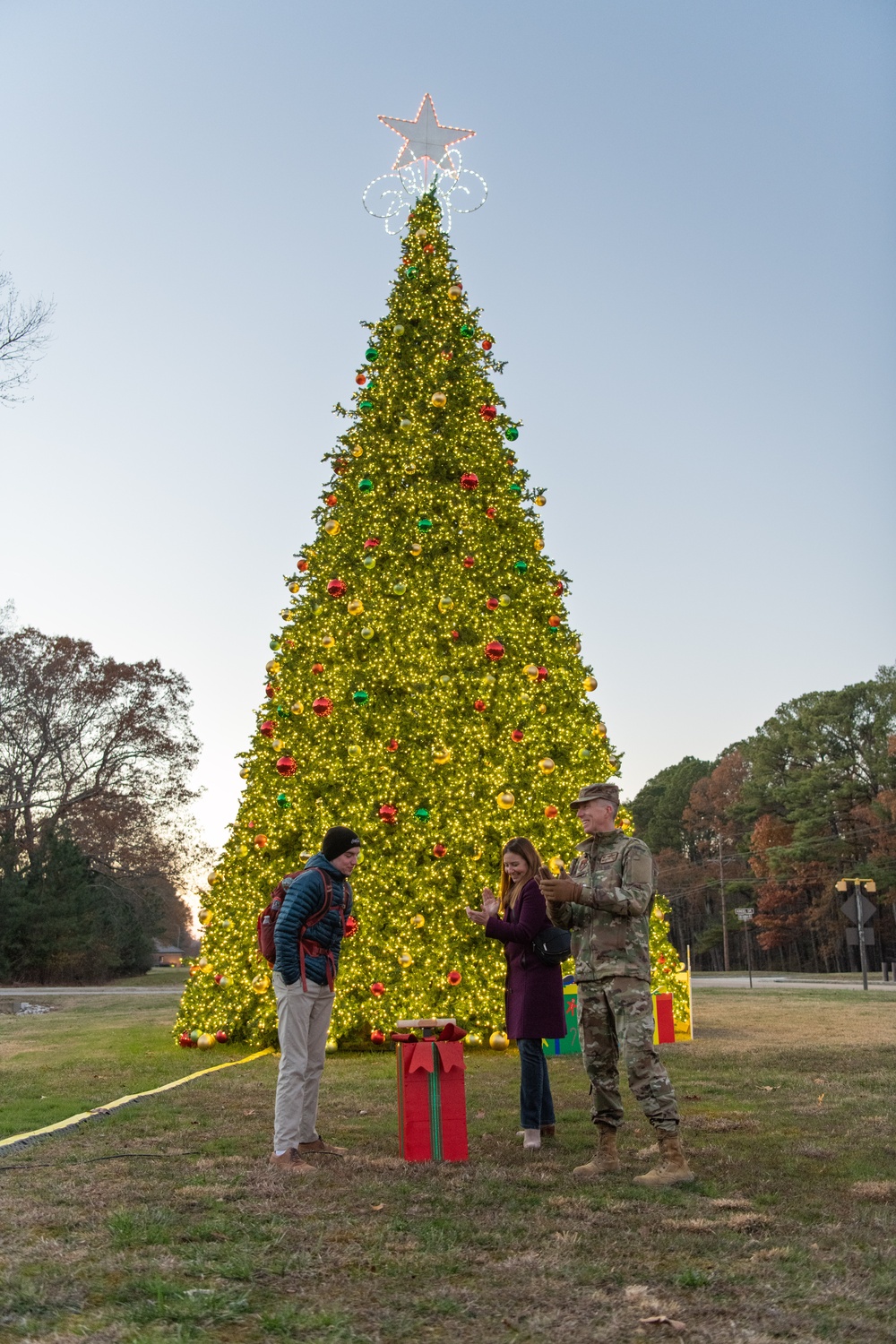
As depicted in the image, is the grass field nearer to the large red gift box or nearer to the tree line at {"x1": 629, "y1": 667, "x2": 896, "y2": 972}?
the large red gift box

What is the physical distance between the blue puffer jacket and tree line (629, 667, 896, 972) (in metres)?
45.7

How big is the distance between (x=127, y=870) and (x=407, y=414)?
94.1 ft

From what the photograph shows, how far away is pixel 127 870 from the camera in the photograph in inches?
1473

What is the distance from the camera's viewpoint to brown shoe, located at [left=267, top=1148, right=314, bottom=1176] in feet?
16.9

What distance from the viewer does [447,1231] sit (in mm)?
4000

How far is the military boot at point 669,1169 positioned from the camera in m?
4.81

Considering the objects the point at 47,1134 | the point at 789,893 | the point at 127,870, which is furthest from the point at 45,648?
the point at 789,893

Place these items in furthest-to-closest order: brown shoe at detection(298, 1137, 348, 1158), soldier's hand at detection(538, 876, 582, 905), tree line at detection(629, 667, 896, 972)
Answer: tree line at detection(629, 667, 896, 972) < brown shoe at detection(298, 1137, 348, 1158) < soldier's hand at detection(538, 876, 582, 905)

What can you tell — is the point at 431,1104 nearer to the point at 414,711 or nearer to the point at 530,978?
the point at 530,978

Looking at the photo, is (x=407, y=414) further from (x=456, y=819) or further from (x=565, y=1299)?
(x=565, y=1299)

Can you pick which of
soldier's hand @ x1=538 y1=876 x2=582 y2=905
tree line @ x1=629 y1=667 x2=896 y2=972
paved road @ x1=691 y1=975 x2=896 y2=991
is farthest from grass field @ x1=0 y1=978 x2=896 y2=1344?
tree line @ x1=629 y1=667 x2=896 y2=972

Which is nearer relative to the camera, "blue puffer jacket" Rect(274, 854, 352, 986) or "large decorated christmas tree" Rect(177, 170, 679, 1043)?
"blue puffer jacket" Rect(274, 854, 352, 986)

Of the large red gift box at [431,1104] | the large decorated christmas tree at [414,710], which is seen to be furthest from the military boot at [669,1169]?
the large decorated christmas tree at [414,710]

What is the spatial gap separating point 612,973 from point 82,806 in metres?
32.6
